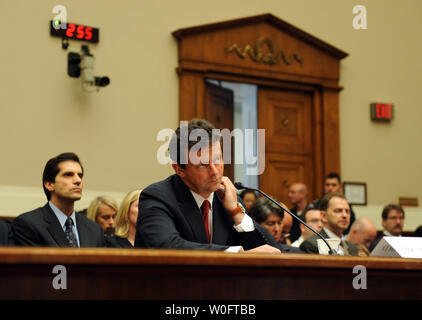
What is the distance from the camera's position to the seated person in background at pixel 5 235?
325 centimetres

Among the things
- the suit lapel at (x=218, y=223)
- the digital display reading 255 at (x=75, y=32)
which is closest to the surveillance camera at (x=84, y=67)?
the digital display reading 255 at (x=75, y=32)

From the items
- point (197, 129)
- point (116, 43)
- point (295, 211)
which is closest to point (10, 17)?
point (116, 43)

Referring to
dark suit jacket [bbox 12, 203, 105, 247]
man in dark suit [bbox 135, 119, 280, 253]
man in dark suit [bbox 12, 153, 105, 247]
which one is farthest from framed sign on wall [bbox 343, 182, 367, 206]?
man in dark suit [bbox 135, 119, 280, 253]

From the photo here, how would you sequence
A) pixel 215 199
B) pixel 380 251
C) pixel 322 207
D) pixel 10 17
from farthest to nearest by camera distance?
pixel 10 17 < pixel 322 207 < pixel 215 199 < pixel 380 251

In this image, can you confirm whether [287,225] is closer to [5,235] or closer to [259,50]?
[259,50]

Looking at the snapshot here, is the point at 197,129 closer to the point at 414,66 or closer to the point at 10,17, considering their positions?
the point at 10,17

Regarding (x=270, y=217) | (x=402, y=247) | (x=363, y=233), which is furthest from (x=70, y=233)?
(x=363, y=233)

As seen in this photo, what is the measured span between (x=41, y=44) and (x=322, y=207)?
2.91 meters

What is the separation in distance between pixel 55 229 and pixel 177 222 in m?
1.12

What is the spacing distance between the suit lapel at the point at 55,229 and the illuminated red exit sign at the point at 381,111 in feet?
15.5

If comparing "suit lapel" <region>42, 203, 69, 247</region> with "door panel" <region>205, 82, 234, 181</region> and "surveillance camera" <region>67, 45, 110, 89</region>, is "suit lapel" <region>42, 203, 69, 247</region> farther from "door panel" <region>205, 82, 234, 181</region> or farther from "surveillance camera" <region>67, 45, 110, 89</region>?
"door panel" <region>205, 82, 234, 181</region>

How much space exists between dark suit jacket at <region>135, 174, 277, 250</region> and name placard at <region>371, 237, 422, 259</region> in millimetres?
479

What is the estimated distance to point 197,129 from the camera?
2.52 meters

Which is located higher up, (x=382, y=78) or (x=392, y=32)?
(x=392, y=32)
